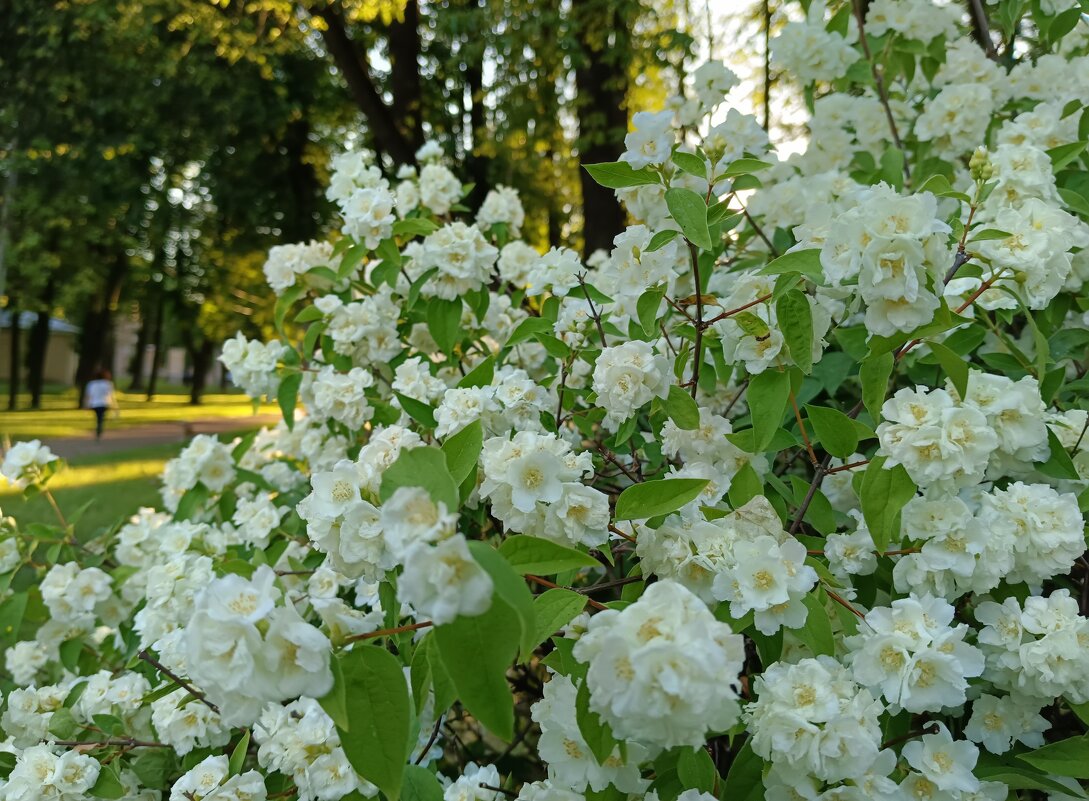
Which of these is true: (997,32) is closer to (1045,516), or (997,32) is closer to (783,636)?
(1045,516)

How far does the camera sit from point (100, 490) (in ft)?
30.6

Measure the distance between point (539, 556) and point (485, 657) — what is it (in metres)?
0.16

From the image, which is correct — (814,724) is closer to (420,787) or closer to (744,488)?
(744,488)

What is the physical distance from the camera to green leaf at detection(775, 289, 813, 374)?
→ 49.3 inches

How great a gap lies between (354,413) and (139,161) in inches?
488

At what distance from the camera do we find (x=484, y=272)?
2.10m

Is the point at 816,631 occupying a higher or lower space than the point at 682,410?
lower

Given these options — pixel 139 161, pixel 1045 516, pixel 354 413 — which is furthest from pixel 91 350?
pixel 1045 516

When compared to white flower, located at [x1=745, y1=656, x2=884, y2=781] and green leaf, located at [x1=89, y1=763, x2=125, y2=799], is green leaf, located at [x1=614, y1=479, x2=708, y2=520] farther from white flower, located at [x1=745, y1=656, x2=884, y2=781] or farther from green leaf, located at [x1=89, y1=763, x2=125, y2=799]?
green leaf, located at [x1=89, y1=763, x2=125, y2=799]

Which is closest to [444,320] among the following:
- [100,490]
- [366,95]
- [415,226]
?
[415,226]

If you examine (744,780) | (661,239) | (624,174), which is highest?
(624,174)

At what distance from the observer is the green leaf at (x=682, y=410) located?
1394mm

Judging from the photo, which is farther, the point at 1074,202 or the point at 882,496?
the point at 1074,202

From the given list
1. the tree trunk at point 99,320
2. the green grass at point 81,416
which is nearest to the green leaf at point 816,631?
the green grass at point 81,416
